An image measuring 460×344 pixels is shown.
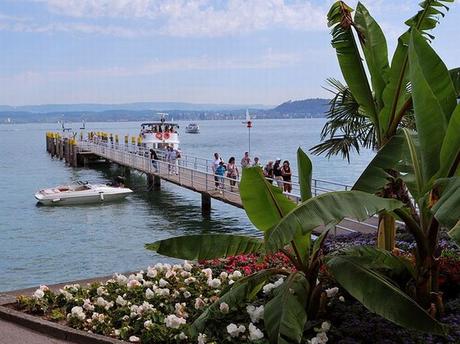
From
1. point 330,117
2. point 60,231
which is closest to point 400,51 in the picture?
point 330,117

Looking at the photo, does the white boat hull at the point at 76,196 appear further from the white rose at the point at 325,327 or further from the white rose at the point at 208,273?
the white rose at the point at 325,327

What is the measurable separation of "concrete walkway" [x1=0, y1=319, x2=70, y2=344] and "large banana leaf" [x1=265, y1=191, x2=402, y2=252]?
3.86 m

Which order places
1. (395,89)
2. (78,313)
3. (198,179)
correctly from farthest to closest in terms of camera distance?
1. (198,179)
2. (78,313)
3. (395,89)

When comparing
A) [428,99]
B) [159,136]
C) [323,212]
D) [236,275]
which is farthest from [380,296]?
[159,136]

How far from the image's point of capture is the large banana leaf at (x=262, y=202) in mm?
7012

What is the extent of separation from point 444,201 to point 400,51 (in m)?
3.09

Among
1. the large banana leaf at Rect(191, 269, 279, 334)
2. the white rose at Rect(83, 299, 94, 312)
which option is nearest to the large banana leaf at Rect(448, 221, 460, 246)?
the large banana leaf at Rect(191, 269, 279, 334)

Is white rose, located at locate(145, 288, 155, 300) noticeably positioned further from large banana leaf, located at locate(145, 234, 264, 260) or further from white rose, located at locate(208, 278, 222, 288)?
large banana leaf, located at locate(145, 234, 264, 260)

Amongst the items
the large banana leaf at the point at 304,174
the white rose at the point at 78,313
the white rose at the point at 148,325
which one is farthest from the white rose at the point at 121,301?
the large banana leaf at the point at 304,174

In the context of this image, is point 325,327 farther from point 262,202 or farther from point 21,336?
point 21,336

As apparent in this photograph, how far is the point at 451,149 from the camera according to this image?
21.9 ft

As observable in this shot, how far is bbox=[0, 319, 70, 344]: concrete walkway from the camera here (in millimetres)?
8195

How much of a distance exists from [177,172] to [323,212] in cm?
3018

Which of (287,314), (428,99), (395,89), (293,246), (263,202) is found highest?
A: (395,89)
